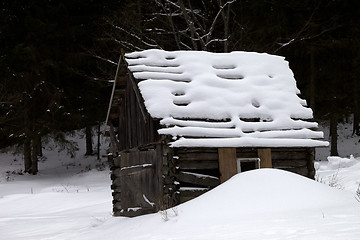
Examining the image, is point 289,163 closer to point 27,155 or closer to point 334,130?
point 334,130

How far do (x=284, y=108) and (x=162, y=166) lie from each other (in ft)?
12.9

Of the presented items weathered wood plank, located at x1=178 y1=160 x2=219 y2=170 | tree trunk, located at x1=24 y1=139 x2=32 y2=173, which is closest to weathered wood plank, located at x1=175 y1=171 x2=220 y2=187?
weathered wood plank, located at x1=178 y1=160 x2=219 y2=170

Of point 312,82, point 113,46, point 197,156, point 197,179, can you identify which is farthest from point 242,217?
point 113,46

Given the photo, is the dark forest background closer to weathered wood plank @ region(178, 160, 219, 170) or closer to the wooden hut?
the wooden hut

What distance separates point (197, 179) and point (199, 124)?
140 centimetres

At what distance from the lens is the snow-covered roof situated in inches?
504

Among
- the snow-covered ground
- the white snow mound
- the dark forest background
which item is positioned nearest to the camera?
the snow-covered ground

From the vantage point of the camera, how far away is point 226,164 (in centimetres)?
1304

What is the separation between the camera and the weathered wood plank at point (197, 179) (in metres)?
12.8

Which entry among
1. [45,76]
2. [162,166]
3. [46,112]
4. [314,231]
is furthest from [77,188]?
[314,231]

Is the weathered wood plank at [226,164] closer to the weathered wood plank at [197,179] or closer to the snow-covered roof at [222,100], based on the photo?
the weathered wood plank at [197,179]

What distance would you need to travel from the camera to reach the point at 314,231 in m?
6.97

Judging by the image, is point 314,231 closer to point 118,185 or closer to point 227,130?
point 227,130

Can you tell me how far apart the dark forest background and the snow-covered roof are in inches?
402
